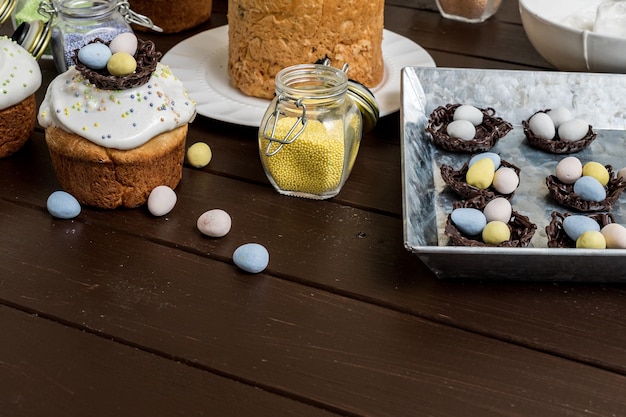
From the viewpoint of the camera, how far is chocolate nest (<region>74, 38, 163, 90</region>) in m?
0.88

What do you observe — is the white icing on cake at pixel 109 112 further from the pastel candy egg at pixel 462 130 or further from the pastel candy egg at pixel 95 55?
the pastel candy egg at pixel 462 130

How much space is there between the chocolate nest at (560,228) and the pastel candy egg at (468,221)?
0.07 meters

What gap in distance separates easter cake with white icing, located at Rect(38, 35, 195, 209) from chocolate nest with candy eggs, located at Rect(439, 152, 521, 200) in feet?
1.04

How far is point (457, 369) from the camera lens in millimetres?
734

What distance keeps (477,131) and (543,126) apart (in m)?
0.08

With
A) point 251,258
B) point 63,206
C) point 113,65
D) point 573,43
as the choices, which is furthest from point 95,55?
point 573,43

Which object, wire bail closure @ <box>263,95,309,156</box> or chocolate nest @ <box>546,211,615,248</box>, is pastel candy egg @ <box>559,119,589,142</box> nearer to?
chocolate nest @ <box>546,211,615,248</box>

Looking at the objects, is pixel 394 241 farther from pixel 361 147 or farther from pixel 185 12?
pixel 185 12

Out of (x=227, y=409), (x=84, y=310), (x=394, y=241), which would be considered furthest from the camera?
(x=394, y=241)

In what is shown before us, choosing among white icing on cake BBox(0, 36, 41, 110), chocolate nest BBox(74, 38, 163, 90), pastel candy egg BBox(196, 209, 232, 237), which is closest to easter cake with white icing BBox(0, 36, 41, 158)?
white icing on cake BBox(0, 36, 41, 110)

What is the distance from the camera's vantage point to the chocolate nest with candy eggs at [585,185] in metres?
0.91

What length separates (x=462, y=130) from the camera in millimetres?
1019

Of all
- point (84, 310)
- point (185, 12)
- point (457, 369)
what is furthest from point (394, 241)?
point (185, 12)

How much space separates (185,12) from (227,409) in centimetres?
90
